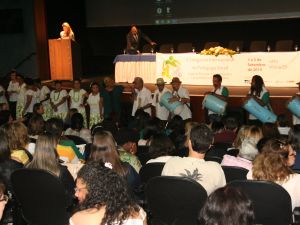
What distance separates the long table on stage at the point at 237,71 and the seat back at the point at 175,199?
17.3 ft

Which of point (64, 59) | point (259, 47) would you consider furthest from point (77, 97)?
point (259, 47)

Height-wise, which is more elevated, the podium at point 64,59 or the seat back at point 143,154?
the podium at point 64,59

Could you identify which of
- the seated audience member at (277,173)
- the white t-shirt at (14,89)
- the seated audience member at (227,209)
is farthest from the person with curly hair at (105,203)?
the white t-shirt at (14,89)

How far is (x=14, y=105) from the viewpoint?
9305 mm

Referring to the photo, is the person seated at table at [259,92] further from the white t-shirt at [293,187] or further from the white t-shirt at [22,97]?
the white t-shirt at [22,97]

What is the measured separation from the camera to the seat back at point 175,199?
9.38 ft

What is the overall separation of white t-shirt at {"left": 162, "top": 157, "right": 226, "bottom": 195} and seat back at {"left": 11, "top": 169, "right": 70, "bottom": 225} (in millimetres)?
863

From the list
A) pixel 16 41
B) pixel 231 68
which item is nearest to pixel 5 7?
pixel 16 41

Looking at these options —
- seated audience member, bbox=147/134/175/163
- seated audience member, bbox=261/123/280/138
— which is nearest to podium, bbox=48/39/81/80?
seated audience member, bbox=261/123/280/138

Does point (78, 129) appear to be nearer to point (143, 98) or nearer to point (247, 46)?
point (143, 98)

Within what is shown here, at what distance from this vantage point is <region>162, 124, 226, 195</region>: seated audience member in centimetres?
305

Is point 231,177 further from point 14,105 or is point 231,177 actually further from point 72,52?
point 72,52

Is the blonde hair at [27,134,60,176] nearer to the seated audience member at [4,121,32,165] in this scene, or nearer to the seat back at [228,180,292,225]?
the seated audience member at [4,121,32,165]

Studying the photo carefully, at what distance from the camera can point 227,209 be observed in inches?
75.0
